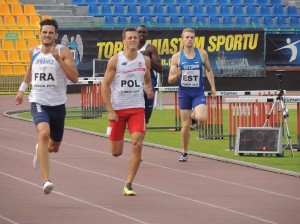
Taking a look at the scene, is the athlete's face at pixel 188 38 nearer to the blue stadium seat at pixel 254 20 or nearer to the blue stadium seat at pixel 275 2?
the blue stadium seat at pixel 254 20

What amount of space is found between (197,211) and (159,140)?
31.9 ft

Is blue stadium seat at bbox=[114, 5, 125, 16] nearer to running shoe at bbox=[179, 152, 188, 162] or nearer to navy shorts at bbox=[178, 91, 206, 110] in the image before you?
navy shorts at bbox=[178, 91, 206, 110]

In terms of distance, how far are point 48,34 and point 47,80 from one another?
52cm

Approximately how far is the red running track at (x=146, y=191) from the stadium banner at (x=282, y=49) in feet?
68.0

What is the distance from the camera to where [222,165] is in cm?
1697

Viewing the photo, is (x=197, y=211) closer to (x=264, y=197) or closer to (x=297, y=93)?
(x=264, y=197)

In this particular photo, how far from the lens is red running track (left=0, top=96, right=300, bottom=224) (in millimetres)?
11500

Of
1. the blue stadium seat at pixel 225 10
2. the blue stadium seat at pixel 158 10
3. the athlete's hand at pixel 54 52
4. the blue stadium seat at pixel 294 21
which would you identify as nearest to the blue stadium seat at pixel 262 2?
the blue stadium seat at pixel 294 21

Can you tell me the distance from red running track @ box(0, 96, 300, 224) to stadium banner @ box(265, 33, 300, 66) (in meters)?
20.7

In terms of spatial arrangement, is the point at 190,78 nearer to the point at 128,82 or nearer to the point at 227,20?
the point at 128,82

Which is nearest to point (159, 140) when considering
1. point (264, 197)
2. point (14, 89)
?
point (264, 197)

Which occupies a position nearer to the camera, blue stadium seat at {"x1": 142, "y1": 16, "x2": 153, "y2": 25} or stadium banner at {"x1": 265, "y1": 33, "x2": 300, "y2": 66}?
stadium banner at {"x1": 265, "y1": 33, "x2": 300, "y2": 66}

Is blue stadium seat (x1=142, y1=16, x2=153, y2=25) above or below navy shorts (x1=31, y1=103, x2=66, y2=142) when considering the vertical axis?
above

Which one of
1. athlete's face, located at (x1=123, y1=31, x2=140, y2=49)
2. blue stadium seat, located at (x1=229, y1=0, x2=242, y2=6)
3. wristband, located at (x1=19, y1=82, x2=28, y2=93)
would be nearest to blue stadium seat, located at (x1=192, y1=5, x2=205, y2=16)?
blue stadium seat, located at (x1=229, y1=0, x2=242, y2=6)
